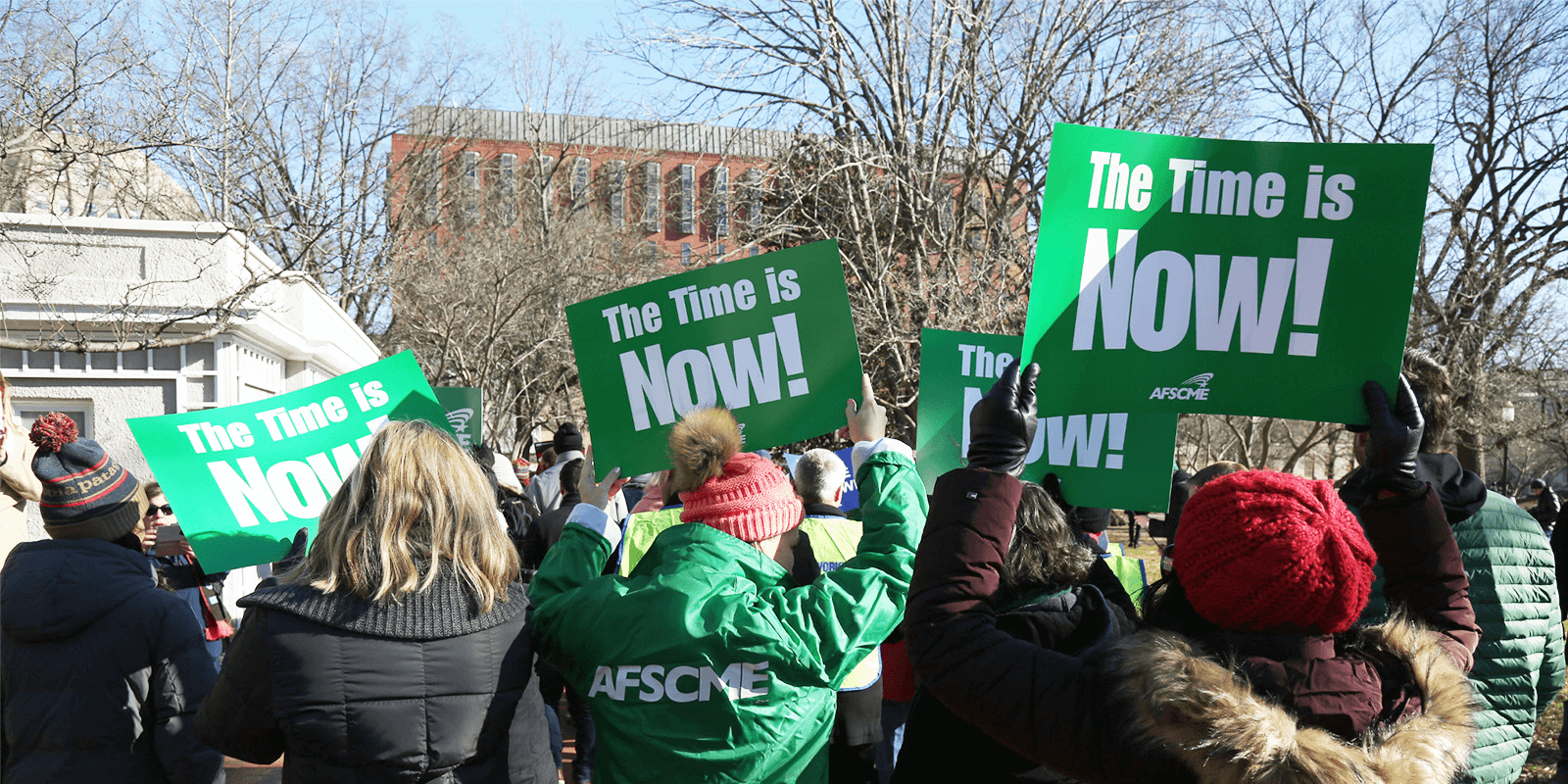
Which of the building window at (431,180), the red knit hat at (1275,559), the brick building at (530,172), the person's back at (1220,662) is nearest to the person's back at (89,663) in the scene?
the person's back at (1220,662)

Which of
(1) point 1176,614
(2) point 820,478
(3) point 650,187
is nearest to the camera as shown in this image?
(1) point 1176,614

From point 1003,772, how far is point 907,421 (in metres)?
13.3

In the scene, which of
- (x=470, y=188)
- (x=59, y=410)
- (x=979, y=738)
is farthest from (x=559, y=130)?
(x=979, y=738)

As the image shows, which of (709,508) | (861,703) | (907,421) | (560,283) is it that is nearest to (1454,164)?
(907,421)

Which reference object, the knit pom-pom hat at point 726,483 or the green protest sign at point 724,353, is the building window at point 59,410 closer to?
the green protest sign at point 724,353

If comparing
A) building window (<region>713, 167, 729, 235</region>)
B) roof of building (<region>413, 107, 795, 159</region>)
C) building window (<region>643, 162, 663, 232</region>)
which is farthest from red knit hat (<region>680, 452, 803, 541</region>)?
building window (<region>643, 162, 663, 232</region>)

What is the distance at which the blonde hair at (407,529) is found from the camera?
2.14 meters

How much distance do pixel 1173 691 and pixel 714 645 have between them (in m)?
1.11

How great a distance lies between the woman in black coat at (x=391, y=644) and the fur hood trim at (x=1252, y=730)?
135cm

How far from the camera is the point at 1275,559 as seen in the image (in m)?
1.51

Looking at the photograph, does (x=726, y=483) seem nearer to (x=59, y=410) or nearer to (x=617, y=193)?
(x=59, y=410)

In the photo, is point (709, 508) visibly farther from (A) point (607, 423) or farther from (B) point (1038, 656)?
(A) point (607, 423)

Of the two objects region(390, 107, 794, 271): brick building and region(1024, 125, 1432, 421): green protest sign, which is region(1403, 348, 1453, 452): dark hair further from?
region(390, 107, 794, 271): brick building

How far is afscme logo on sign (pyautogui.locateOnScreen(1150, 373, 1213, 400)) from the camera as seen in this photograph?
270 centimetres
